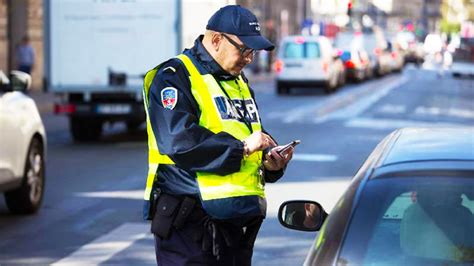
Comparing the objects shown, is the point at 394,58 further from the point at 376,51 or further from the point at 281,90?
the point at 281,90

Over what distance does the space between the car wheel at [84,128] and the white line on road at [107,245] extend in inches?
373

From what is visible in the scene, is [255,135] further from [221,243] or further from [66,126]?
[66,126]

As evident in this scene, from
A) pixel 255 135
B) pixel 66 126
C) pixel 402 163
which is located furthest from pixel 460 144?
pixel 66 126

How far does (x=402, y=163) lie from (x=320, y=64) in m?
35.6

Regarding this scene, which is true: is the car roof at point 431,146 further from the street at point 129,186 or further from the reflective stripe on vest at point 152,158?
the street at point 129,186

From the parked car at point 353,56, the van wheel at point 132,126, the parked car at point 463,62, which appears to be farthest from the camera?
the parked car at point 463,62

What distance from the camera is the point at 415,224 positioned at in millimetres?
4250

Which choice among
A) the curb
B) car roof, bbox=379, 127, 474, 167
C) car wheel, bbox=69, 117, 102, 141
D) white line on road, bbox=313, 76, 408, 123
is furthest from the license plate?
car roof, bbox=379, 127, 474, 167

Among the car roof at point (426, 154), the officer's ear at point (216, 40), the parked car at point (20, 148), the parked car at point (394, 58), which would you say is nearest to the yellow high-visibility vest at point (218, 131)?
the officer's ear at point (216, 40)

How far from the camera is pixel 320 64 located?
3972 cm

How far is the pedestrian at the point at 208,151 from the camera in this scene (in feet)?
15.2

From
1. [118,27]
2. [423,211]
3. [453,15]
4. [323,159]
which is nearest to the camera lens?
[423,211]

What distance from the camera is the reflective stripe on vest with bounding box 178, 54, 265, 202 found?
4.66 meters

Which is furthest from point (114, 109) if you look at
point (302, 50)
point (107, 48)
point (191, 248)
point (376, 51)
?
point (376, 51)
